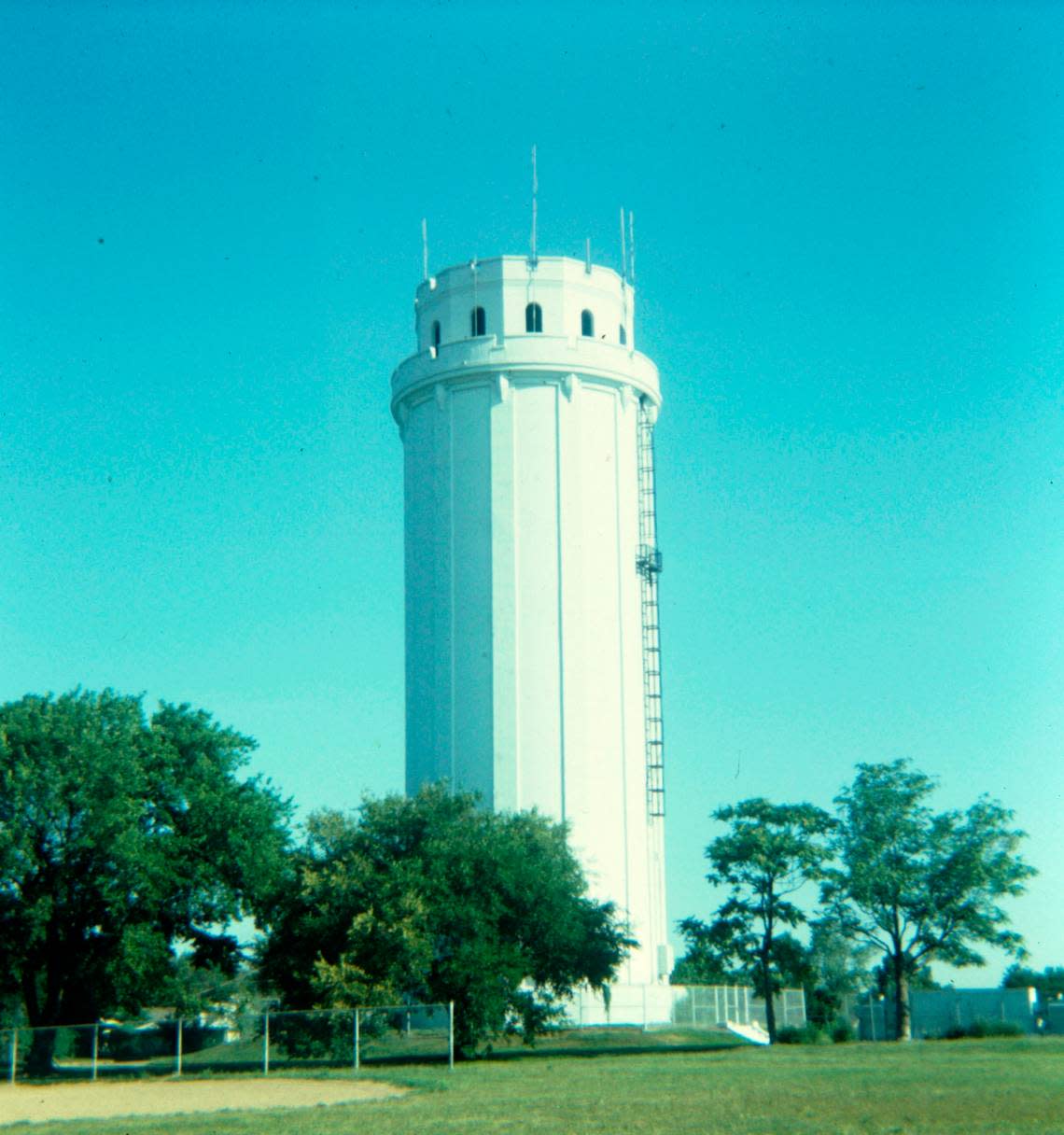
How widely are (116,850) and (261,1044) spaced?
22.3 feet

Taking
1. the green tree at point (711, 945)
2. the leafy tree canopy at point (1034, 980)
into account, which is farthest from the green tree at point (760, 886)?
the leafy tree canopy at point (1034, 980)

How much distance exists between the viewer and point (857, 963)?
107 m

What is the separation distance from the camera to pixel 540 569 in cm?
5691

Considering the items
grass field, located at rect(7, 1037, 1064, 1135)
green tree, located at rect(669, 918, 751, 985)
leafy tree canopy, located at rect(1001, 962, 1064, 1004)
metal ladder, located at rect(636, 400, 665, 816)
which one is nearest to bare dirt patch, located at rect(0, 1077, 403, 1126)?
grass field, located at rect(7, 1037, 1064, 1135)

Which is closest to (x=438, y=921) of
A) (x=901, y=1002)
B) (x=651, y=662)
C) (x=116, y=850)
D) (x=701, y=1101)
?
(x=116, y=850)

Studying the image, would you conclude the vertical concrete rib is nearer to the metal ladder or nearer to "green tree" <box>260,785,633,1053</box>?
the metal ladder

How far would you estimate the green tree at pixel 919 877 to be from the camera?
166 ft

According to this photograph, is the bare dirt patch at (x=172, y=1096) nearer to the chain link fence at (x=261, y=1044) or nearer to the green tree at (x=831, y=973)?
the chain link fence at (x=261, y=1044)

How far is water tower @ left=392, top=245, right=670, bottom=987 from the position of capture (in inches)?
2202

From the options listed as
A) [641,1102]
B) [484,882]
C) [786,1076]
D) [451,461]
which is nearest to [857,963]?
[451,461]

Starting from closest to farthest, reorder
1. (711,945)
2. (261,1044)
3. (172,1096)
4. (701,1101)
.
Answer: (701,1101)
(172,1096)
(261,1044)
(711,945)

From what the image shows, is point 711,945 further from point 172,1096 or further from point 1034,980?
point 1034,980

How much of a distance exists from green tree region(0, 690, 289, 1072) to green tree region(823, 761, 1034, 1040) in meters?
19.4

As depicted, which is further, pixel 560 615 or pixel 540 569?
pixel 540 569
